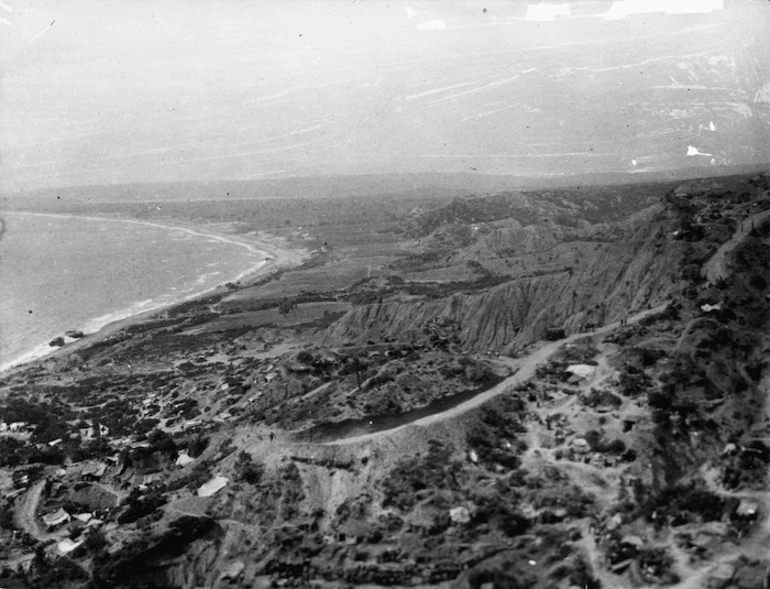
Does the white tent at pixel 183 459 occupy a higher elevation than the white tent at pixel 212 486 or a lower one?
lower

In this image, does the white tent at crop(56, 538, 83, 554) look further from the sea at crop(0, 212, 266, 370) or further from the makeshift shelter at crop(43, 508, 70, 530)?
the sea at crop(0, 212, 266, 370)

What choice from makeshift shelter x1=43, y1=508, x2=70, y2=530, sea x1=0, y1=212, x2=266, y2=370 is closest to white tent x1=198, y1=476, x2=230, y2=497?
makeshift shelter x1=43, y1=508, x2=70, y2=530

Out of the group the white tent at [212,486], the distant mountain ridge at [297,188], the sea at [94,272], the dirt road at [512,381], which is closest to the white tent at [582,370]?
the dirt road at [512,381]

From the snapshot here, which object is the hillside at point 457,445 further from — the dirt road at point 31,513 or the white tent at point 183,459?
the white tent at point 183,459

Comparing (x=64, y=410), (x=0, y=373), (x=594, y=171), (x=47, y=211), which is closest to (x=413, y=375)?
(x=64, y=410)

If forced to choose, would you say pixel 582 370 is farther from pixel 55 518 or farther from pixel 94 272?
pixel 94 272

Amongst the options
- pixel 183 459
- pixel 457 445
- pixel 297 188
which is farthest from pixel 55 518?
pixel 297 188
